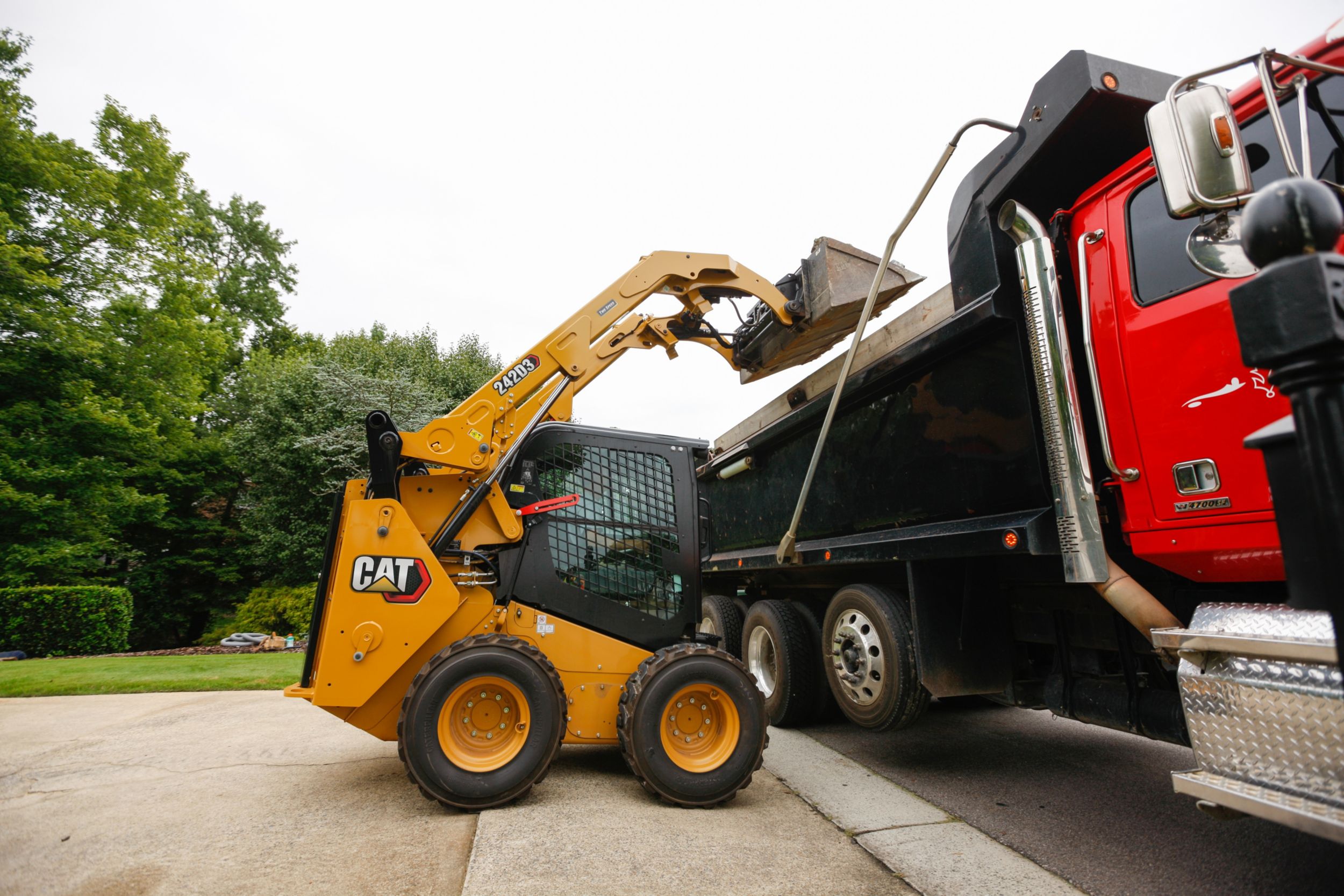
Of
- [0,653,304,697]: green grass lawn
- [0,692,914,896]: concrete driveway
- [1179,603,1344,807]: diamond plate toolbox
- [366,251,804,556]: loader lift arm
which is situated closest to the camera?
[1179,603,1344,807]: diamond plate toolbox

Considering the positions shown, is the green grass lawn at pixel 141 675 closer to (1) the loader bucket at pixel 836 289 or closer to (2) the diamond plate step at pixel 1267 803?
(1) the loader bucket at pixel 836 289

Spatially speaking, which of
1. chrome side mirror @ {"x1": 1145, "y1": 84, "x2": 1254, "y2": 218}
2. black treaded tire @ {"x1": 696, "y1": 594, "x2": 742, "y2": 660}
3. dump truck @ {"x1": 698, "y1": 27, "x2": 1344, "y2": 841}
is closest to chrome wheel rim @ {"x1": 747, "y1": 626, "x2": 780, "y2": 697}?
black treaded tire @ {"x1": 696, "y1": 594, "x2": 742, "y2": 660}

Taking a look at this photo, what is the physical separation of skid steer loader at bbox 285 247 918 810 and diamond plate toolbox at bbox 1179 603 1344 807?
2.16 metres

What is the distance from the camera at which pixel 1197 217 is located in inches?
89.1

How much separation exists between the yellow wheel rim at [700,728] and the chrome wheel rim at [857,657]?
0.87 meters

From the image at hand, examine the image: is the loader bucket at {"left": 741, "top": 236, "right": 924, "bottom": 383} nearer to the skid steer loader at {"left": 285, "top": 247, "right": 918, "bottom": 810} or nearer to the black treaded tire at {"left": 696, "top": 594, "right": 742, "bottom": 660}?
the skid steer loader at {"left": 285, "top": 247, "right": 918, "bottom": 810}

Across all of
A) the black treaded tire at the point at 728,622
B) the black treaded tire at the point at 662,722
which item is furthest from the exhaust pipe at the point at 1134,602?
the black treaded tire at the point at 728,622

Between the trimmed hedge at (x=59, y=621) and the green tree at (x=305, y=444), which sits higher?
the green tree at (x=305, y=444)

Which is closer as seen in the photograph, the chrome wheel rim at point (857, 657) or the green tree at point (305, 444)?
the chrome wheel rim at point (857, 657)

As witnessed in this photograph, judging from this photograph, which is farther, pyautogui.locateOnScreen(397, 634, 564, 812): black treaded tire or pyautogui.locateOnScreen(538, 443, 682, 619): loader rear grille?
pyautogui.locateOnScreen(538, 443, 682, 619): loader rear grille

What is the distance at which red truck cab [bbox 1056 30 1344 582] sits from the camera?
7.20 ft

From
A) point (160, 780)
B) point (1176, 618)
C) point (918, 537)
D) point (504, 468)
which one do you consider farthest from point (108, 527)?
point (1176, 618)

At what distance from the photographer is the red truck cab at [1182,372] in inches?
86.4

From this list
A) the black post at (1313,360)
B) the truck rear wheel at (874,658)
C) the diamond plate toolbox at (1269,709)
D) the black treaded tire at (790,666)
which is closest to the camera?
the black post at (1313,360)
